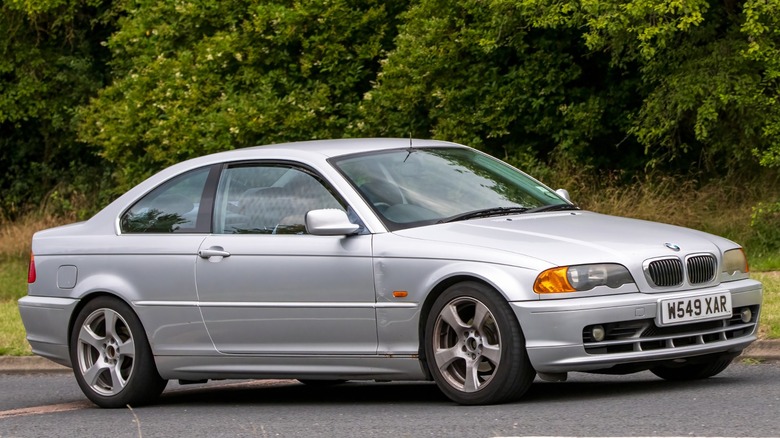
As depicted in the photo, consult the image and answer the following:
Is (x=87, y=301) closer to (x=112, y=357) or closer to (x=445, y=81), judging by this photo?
(x=112, y=357)

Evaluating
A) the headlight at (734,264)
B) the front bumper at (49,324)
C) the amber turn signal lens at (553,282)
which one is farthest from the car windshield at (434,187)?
the front bumper at (49,324)

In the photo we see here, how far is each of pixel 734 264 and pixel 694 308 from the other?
618mm

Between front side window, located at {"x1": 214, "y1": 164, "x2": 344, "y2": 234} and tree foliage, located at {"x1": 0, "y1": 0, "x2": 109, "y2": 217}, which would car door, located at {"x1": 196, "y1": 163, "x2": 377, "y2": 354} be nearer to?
front side window, located at {"x1": 214, "y1": 164, "x2": 344, "y2": 234}

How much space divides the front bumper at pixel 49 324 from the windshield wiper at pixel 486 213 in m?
2.66

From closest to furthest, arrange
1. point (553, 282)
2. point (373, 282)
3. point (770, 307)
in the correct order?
point (553, 282) < point (373, 282) < point (770, 307)

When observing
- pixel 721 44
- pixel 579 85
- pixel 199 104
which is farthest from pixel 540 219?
pixel 199 104

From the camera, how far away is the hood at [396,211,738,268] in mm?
7887

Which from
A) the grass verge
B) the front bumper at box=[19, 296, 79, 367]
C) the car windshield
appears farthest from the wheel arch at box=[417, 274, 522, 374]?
the grass verge

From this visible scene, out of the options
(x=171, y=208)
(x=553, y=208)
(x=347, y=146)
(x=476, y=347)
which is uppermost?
(x=347, y=146)

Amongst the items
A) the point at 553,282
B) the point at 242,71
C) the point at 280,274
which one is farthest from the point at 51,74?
the point at 553,282

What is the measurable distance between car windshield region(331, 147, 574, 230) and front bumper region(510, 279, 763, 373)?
3.56 feet

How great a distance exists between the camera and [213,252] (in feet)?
29.7

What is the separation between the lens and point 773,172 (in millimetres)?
20750

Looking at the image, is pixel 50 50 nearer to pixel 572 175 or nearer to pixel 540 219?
pixel 572 175
